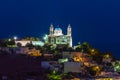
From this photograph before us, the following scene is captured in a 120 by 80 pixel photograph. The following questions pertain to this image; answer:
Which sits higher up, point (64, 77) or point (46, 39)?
point (46, 39)

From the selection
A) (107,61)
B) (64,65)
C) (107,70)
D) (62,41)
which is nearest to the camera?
(64,65)

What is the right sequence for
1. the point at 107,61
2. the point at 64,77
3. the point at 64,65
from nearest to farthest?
the point at 64,77, the point at 64,65, the point at 107,61

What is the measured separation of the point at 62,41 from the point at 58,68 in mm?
9539

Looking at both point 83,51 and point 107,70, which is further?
point 83,51

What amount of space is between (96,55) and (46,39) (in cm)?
612

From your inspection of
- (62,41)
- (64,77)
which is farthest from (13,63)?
(62,41)

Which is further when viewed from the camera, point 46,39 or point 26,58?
point 46,39

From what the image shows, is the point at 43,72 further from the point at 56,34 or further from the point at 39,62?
the point at 56,34

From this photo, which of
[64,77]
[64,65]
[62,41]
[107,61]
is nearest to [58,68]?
[64,65]

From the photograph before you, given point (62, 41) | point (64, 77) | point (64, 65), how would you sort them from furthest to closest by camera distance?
point (62, 41) < point (64, 65) < point (64, 77)

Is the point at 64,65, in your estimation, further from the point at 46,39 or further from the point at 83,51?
the point at 46,39

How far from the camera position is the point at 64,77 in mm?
23719

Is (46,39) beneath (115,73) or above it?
above

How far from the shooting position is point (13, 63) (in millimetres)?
26672
